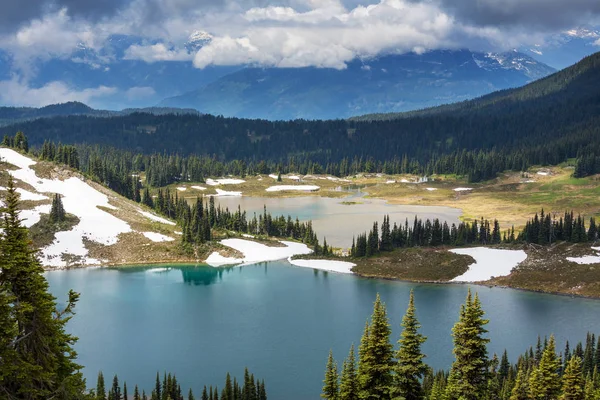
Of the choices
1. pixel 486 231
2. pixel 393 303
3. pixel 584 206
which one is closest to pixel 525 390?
pixel 393 303

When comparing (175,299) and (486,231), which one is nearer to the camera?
(175,299)

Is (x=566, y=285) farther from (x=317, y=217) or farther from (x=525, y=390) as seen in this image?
(x=317, y=217)

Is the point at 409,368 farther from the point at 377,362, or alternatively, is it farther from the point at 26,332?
the point at 26,332

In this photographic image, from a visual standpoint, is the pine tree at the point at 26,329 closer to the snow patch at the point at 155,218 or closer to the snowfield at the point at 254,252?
the snowfield at the point at 254,252

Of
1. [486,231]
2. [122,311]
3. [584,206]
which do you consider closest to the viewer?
[122,311]

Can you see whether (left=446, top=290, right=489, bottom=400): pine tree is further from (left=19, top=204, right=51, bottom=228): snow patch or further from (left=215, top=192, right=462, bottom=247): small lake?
(left=19, top=204, right=51, bottom=228): snow patch

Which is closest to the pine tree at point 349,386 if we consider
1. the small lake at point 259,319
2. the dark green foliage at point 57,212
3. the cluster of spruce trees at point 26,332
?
the cluster of spruce trees at point 26,332
